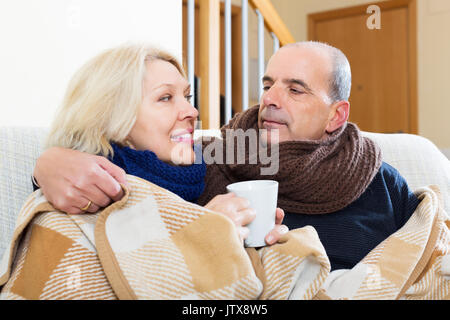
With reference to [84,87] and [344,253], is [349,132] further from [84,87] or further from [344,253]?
[84,87]

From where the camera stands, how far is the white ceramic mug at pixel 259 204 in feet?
2.44

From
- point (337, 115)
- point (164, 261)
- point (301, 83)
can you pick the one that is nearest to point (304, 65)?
point (301, 83)

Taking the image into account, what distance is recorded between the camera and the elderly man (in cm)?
111

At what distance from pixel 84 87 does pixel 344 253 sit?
0.74 m

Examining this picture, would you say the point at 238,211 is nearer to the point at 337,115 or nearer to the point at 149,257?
the point at 149,257

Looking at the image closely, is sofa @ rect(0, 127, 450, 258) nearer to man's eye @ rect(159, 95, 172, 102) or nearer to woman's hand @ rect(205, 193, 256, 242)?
man's eye @ rect(159, 95, 172, 102)

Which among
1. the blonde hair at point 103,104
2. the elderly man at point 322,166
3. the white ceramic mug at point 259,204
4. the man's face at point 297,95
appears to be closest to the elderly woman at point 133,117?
the blonde hair at point 103,104

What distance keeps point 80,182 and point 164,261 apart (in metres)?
0.21

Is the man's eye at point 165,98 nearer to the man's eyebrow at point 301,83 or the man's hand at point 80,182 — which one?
the man's hand at point 80,182

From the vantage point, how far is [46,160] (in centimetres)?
85

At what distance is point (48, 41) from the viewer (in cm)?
160

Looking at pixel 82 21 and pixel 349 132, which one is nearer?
pixel 349 132
